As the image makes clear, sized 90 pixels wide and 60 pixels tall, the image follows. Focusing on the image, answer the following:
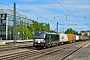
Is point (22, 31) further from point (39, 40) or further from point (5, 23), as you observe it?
point (39, 40)

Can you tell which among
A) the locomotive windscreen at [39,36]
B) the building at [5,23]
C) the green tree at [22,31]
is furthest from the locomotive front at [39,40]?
the building at [5,23]

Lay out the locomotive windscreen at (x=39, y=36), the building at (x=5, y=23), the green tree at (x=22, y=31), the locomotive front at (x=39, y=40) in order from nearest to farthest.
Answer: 1. the locomotive front at (x=39, y=40)
2. the locomotive windscreen at (x=39, y=36)
3. the green tree at (x=22, y=31)
4. the building at (x=5, y=23)

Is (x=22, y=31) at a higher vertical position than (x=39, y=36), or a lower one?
higher

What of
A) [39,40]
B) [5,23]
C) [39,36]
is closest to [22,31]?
[5,23]

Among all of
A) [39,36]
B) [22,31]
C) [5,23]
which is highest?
[5,23]

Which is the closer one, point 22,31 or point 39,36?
point 39,36

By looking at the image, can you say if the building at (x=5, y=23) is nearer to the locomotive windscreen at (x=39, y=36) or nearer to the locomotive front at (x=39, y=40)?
the locomotive windscreen at (x=39, y=36)

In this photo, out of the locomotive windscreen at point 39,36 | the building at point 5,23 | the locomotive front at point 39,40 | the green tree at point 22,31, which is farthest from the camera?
the building at point 5,23

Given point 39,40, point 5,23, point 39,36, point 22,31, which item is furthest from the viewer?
point 5,23

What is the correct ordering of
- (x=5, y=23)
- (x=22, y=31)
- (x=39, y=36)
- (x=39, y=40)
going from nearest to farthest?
(x=39, y=40) → (x=39, y=36) → (x=22, y=31) → (x=5, y=23)

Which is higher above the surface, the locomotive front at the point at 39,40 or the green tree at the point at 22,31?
the green tree at the point at 22,31

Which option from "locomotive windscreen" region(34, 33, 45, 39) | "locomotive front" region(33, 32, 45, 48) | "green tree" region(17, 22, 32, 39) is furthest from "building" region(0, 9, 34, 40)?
"locomotive front" region(33, 32, 45, 48)

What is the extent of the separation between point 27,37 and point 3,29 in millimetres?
18400

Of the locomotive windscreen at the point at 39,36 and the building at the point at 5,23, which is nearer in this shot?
the locomotive windscreen at the point at 39,36
